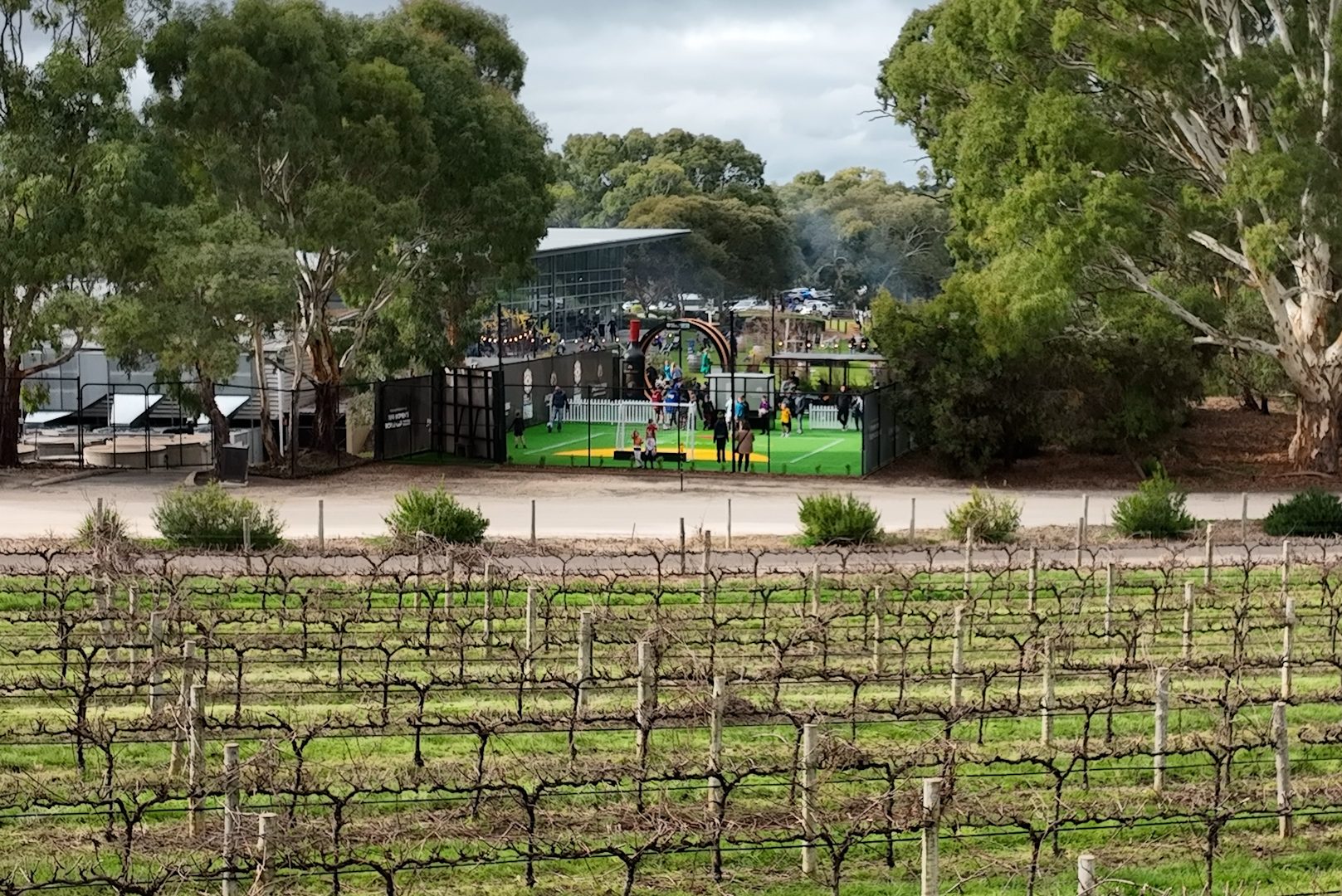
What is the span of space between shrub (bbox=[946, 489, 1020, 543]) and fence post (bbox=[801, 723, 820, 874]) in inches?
804

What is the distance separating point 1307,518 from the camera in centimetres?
3703

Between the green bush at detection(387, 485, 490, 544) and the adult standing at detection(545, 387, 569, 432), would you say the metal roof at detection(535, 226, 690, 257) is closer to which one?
the adult standing at detection(545, 387, 569, 432)

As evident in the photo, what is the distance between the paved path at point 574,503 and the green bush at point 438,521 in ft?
7.42

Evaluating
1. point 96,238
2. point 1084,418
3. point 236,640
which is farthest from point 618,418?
point 236,640

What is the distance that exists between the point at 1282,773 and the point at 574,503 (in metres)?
27.2

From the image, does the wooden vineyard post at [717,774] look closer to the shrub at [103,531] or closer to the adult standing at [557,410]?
the shrub at [103,531]

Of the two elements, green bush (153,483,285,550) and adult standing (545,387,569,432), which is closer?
green bush (153,483,285,550)

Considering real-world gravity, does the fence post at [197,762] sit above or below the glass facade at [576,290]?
below

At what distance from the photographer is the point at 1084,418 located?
47.2 m

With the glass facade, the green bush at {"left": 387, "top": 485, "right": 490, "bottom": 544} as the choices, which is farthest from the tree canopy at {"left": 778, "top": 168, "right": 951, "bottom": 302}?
the green bush at {"left": 387, "top": 485, "right": 490, "bottom": 544}

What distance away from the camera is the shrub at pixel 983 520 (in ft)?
116

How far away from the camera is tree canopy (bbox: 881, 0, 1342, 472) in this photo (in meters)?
41.7

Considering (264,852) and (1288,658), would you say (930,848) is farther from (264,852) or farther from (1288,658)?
(1288,658)

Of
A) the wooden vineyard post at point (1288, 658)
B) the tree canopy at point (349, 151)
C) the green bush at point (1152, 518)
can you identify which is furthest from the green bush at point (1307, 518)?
the tree canopy at point (349, 151)
